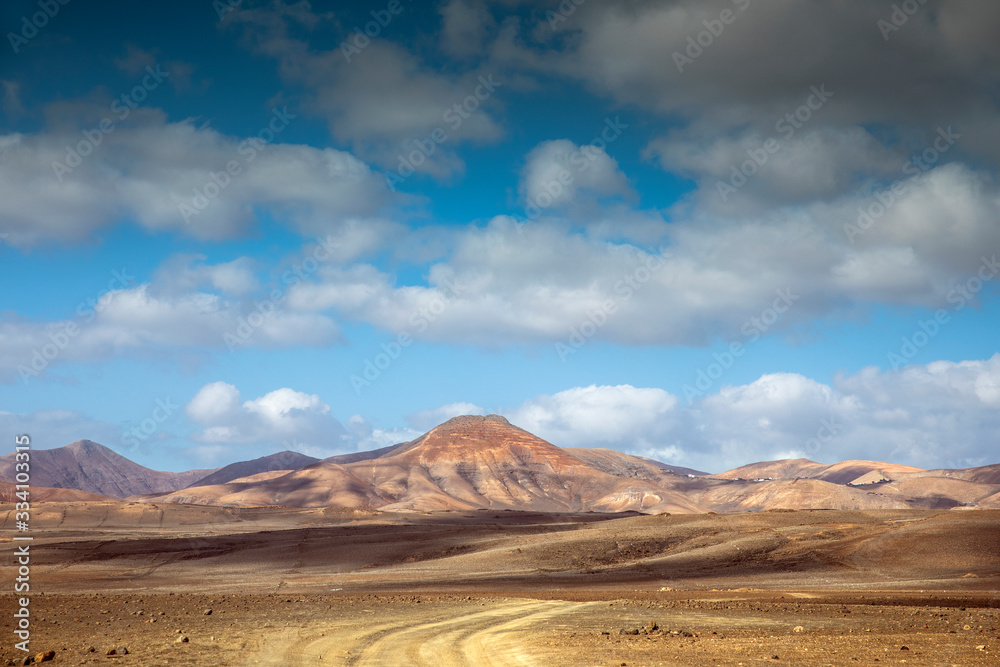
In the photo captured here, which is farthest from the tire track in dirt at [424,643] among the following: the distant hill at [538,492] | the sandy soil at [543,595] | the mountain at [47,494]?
the mountain at [47,494]

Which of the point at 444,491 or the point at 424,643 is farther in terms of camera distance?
the point at 444,491

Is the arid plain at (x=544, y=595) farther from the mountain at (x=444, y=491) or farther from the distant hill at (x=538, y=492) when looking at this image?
the distant hill at (x=538, y=492)

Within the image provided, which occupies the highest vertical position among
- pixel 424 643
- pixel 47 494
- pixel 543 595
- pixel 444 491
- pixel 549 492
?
pixel 47 494

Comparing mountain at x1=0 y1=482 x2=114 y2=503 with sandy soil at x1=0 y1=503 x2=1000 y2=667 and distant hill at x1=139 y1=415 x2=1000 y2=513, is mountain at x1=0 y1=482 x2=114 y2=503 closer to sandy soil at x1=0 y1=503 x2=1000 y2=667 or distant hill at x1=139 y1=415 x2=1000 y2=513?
distant hill at x1=139 y1=415 x2=1000 y2=513

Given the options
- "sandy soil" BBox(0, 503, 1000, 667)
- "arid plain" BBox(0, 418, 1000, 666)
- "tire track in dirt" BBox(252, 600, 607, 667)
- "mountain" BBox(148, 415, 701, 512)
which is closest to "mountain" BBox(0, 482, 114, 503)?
"mountain" BBox(148, 415, 701, 512)

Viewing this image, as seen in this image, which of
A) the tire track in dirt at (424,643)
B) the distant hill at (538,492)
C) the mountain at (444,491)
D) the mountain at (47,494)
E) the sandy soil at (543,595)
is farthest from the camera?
the mountain at (444,491)

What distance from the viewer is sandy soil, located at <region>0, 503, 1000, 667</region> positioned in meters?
16.5

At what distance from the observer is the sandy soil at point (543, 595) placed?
54.0 feet

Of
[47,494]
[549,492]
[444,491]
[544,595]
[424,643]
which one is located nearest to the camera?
[424,643]

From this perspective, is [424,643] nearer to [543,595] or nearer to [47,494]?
[543,595]

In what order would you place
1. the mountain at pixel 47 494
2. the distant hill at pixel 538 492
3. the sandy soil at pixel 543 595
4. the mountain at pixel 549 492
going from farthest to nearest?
the distant hill at pixel 538 492, the mountain at pixel 549 492, the mountain at pixel 47 494, the sandy soil at pixel 543 595

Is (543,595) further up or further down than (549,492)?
further down

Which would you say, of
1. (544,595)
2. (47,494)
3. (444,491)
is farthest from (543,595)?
(47,494)

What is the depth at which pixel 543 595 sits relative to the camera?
2939 centimetres
